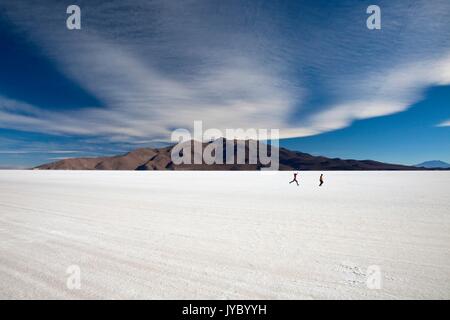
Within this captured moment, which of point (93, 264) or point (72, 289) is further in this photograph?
point (93, 264)

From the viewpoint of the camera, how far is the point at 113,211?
9.68m

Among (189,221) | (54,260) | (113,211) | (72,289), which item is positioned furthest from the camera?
(113,211)

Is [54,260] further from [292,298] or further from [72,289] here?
[292,298]
